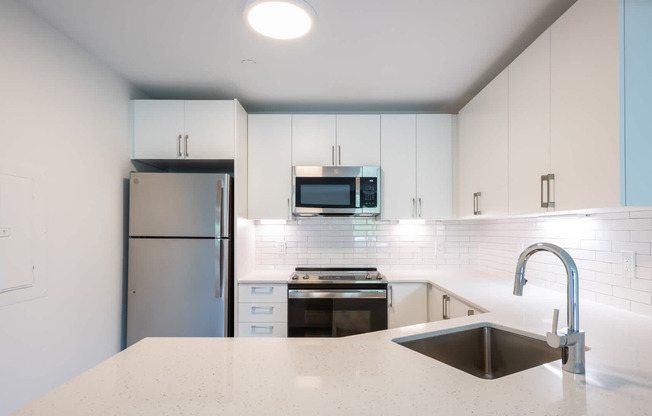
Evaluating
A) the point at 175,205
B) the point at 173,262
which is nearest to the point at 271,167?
the point at 175,205

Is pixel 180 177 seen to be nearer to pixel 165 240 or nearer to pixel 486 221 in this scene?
pixel 165 240

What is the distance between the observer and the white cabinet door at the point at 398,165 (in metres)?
3.00

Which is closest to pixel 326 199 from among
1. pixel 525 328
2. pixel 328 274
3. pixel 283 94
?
pixel 328 274

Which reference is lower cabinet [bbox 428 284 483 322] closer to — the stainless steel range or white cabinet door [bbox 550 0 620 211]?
the stainless steel range

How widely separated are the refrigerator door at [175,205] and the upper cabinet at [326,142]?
0.81m

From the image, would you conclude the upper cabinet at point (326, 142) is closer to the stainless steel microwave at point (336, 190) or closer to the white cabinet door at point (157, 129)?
the stainless steel microwave at point (336, 190)

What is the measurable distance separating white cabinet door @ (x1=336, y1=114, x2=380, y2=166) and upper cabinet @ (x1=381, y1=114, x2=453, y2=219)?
7cm

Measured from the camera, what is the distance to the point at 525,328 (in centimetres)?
137

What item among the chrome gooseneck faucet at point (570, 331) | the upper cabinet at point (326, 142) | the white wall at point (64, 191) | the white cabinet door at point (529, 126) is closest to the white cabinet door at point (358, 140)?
the upper cabinet at point (326, 142)

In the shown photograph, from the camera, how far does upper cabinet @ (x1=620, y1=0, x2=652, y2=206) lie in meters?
1.22

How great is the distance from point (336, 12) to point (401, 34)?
432 mm

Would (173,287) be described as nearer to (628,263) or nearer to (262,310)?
(262,310)

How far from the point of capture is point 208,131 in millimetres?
2707

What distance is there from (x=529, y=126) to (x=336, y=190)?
4.98 ft
